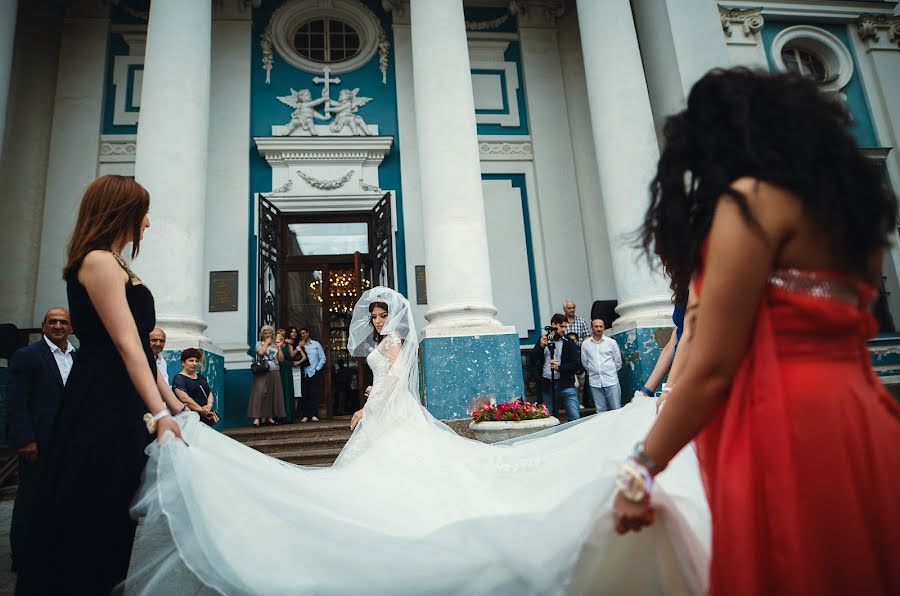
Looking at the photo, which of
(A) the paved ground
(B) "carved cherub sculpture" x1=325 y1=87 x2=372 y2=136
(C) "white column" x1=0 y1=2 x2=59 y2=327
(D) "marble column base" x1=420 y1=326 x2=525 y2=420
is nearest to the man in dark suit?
(A) the paved ground

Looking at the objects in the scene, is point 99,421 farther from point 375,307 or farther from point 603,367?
point 603,367

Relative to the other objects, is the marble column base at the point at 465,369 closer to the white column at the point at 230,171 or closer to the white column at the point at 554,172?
the white column at the point at 554,172

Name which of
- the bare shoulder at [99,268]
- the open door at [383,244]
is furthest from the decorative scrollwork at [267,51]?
the bare shoulder at [99,268]

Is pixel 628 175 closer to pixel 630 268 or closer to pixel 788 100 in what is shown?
pixel 630 268

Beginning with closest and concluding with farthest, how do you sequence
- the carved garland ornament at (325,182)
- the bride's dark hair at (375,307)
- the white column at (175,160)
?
1. the bride's dark hair at (375,307)
2. the white column at (175,160)
3. the carved garland ornament at (325,182)

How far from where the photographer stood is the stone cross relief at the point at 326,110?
10523 mm

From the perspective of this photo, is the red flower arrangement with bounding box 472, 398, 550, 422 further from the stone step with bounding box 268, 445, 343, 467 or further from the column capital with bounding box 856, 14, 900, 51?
the column capital with bounding box 856, 14, 900, 51

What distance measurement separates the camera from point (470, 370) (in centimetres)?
686

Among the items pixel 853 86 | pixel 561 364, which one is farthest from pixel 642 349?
pixel 853 86

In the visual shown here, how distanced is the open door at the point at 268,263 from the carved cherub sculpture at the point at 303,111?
1.63 m

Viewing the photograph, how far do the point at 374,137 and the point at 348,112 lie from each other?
821mm

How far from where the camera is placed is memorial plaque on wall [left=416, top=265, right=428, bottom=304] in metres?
9.95

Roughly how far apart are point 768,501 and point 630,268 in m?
7.24

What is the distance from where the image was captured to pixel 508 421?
584 centimetres
